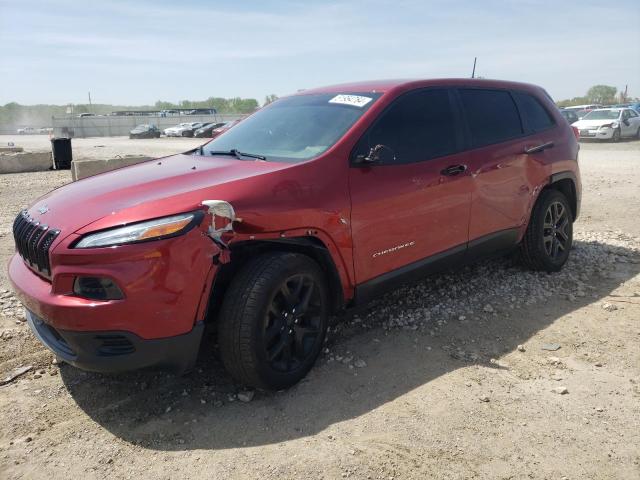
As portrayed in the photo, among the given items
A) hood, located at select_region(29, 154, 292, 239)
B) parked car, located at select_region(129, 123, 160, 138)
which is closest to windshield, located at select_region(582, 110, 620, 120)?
hood, located at select_region(29, 154, 292, 239)

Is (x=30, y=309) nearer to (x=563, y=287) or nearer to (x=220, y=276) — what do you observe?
(x=220, y=276)

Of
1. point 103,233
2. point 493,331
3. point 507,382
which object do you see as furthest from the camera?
point 493,331

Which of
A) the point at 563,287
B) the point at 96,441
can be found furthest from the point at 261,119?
the point at 563,287

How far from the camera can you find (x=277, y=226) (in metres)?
2.96

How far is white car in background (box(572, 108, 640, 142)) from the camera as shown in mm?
22562

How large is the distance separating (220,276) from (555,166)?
11.8 feet

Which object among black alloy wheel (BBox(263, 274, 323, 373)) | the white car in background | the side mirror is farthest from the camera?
the white car in background

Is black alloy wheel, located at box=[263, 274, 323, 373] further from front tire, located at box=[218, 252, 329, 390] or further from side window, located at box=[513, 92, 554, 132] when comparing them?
side window, located at box=[513, 92, 554, 132]

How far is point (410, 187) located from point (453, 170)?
0.53m

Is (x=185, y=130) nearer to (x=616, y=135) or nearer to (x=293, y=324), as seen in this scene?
(x=616, y=135)

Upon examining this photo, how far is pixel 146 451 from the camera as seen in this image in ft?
8.66

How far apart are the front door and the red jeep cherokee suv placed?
1 cm

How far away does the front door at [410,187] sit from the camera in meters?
3.41

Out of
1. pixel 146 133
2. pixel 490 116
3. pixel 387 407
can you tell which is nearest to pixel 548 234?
pixel 490 116
